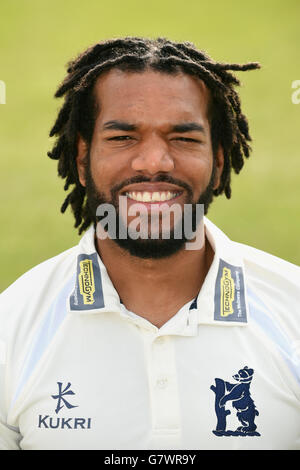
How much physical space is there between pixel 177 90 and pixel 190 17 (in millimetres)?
5407

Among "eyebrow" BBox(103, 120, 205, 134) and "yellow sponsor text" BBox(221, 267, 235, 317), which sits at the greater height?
"eyebrow" BBox(103, 120, 205, 134)

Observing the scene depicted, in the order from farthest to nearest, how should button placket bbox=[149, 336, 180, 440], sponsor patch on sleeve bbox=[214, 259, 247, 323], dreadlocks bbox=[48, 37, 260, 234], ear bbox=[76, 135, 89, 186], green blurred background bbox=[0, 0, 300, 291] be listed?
green blurred background bbox=[0, 0, 300, 291], ear bbox=[76, 135, 89, 186], dreadlocks bbox=[48, 37, 260, 234], sponsor patch on sleeve bbox=[214, 259, 247, 323], button placket bbox=[149, 336, 180, 440]

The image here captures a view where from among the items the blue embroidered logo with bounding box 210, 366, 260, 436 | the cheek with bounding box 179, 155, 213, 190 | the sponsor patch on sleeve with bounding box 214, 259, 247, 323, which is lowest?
the blue embroidered logo with bounding box 210, 366, 260, 436

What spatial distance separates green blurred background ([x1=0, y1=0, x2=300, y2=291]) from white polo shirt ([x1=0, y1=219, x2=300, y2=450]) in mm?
2932

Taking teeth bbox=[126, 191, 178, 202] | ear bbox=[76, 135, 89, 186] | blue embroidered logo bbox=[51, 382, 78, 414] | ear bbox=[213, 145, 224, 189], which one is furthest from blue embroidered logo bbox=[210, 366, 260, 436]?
ear bbox=[76, 135, 89, 186]

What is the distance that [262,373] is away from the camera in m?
2.58

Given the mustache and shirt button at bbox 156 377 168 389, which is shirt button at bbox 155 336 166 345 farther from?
the mustache

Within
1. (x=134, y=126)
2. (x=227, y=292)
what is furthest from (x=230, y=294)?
(x=134, y=126)

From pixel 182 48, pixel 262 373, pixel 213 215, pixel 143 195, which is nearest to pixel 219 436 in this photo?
pixel 262 373

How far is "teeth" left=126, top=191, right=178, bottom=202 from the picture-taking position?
271 centimetres

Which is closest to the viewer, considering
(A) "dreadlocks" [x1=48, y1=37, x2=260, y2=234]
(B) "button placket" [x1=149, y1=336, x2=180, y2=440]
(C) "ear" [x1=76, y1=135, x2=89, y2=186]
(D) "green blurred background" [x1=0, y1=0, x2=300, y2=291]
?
(B) "button placket" [x1=149, y1=336, x2=180, y2=440]

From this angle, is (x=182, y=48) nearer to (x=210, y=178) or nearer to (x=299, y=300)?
(x=210, y=178)

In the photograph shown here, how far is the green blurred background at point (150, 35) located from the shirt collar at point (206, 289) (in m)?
2.82

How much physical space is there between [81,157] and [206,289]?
0.68 metres
